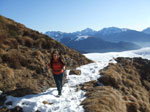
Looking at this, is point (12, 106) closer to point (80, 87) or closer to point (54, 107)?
point (54, 107)

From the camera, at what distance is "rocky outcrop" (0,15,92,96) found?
9781mm

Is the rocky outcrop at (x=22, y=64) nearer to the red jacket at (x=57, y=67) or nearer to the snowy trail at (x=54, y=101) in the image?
the snowy trail at (x=54, y=101)

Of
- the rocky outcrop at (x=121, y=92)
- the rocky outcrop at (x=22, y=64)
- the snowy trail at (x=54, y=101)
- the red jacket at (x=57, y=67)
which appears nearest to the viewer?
the snowy trail at (x=54, y=101)

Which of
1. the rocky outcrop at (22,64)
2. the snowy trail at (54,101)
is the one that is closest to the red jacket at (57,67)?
the snowy trail at (54,101)

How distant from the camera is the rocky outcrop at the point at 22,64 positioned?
9.78 m

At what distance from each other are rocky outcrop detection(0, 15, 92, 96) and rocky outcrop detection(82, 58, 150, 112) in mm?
3741

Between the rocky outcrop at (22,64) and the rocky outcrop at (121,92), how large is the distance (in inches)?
147

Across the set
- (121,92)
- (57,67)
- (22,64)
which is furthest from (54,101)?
(121,92)

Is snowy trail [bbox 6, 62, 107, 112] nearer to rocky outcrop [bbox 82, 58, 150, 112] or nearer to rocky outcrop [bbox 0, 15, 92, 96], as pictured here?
rocky outcrop [bbox 82, 58, 150, 112]

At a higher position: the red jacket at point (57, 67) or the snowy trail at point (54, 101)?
the red jacket at point (57, 67)

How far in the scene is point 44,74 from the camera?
12594 mm

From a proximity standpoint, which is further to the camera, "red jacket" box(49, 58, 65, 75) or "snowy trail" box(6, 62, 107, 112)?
"red jacket" box(49, 58, 65, 75)

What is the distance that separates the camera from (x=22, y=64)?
12414 millimetres

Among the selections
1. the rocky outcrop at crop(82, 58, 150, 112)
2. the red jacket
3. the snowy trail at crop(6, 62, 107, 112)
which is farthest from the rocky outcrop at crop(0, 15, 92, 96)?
the rocky outcrop at crop(82, 58, 150, 112)
